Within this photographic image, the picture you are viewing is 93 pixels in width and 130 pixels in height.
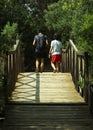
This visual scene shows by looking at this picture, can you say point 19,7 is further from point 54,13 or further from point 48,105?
point 48,105

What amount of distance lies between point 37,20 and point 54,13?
19.4ft

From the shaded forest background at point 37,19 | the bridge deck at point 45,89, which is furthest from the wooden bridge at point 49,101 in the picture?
the shaded forest background at point 37,19

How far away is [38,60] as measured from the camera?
16.6m

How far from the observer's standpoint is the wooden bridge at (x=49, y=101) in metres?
10.0

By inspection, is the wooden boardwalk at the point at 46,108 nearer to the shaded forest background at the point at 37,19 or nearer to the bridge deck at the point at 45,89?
the bridge deck at the point at 45,89

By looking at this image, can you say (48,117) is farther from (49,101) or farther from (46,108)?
(49,101)

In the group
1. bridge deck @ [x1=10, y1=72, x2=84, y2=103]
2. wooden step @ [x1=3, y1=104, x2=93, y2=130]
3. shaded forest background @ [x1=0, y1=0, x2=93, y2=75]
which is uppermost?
shaded forest background @ [x1=0, y1=0, x2=93, y2=75]

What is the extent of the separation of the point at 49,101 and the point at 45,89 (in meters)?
1.47

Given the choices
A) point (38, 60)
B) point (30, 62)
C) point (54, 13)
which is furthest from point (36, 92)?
point (30, 62)

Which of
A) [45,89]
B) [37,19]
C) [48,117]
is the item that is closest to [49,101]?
[48,117]

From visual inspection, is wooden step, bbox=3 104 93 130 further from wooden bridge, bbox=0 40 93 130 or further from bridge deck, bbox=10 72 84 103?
bridge deck, bbox=10 72 84 103

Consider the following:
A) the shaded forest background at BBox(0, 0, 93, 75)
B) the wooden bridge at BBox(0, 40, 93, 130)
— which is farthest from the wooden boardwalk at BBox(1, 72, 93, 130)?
the shaded forest background at BBox(0, 0, 93, 75)

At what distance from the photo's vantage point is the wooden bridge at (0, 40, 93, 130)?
1003cm

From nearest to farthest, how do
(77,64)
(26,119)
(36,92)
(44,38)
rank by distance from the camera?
(26,119) < (36,92) < (77,64) < (44,38)
